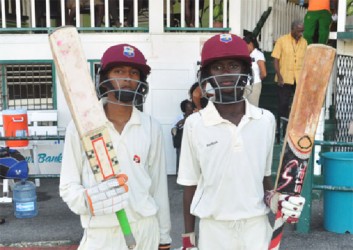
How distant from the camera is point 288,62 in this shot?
828cm

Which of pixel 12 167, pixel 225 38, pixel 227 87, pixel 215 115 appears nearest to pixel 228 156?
pixel 215 115

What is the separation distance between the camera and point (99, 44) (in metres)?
7.96

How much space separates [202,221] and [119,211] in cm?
45

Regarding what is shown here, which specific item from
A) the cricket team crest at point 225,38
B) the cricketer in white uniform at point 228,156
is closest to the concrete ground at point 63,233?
the cricketer in white uniform at point 228,156

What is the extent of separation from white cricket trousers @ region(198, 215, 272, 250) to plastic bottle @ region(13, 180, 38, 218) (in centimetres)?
379

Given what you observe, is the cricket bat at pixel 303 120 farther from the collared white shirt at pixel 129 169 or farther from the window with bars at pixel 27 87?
the window with bars at pixel 27 87

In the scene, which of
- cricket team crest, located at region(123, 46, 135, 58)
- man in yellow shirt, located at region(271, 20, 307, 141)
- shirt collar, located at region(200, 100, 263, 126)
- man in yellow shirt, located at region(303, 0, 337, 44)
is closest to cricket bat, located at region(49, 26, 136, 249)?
cricket team crest, located at region(123, 46, 135, 58)

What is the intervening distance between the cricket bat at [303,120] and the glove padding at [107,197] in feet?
2.79

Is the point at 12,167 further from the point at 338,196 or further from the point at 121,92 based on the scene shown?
the point at 338,196

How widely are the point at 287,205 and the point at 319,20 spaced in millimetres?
6079

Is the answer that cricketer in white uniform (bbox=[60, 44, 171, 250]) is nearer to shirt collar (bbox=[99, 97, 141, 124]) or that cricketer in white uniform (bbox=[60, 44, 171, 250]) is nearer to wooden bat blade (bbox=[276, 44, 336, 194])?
shirt collar (bbox=[99, 97, 141, 124])

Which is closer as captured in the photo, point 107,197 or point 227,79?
point 107,197

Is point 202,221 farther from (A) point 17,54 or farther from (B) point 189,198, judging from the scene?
(A) point 17,54

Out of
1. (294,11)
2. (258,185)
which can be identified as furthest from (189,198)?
(294,11)
